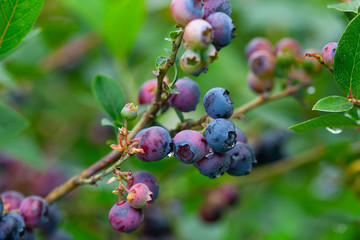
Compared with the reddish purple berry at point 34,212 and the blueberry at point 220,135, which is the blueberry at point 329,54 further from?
the reddish purple berry at point 34,212

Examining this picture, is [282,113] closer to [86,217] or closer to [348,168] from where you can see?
[348,168]

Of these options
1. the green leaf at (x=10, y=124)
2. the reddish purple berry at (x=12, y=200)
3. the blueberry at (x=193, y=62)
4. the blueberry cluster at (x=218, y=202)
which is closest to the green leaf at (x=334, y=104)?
the blueberry at (x=193, y=62)

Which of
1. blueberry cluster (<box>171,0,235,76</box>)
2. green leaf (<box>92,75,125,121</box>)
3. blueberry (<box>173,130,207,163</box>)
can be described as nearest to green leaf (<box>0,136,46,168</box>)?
green leaf (<box>92,75,125,121</box>)

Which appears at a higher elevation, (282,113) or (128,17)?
(128,17)

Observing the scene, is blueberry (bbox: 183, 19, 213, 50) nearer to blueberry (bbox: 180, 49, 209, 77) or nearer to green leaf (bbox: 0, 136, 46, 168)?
blueberry (bbox: 180, 49, 209, 77)

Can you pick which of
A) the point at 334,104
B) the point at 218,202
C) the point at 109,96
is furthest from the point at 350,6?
the point at 218,202

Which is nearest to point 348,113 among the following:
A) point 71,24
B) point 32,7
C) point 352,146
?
point 352,146

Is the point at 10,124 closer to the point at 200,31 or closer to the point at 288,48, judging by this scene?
the point at 200,31
